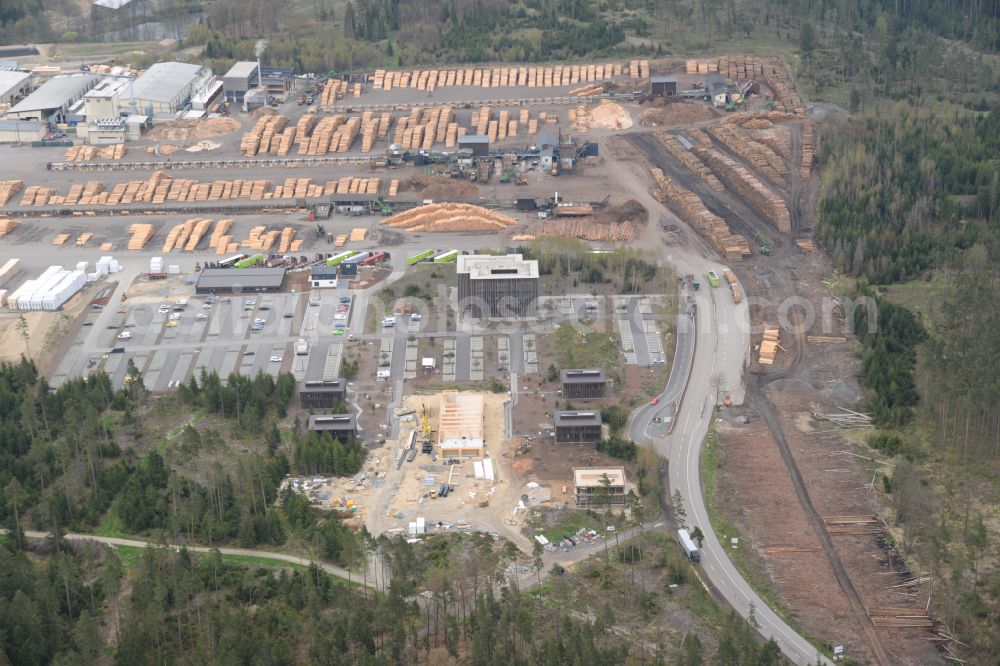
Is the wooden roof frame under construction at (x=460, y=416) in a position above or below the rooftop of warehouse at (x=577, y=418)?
below

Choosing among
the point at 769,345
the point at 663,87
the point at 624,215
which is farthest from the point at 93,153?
the point at 769,345

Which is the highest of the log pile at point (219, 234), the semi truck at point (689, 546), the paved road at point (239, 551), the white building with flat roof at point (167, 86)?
the white building with flat roof at point (167, 86)

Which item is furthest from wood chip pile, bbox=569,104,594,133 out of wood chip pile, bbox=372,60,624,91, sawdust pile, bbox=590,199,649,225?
sawdust pile, bbox=590,199,649,225

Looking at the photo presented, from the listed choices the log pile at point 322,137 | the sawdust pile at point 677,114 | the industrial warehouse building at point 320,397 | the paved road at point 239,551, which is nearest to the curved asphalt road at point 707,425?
the paved road at point 239,551

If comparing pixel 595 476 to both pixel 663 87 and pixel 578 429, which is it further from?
pixel 663 87

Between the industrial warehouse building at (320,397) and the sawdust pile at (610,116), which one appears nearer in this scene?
the industrial warehouse building at (320,397)

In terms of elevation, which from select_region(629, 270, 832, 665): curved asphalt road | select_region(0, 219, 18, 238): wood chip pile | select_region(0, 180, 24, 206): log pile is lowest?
select_region(629, 270, 832, 665): curved asphalt road

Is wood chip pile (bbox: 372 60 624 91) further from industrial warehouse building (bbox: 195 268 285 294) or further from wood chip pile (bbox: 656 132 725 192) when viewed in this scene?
industrial warehouse building (bbox: 195 268 285 294)

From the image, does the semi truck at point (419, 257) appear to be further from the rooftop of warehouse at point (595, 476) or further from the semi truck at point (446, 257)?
the rooftop of warehouse at point (595, 476)
